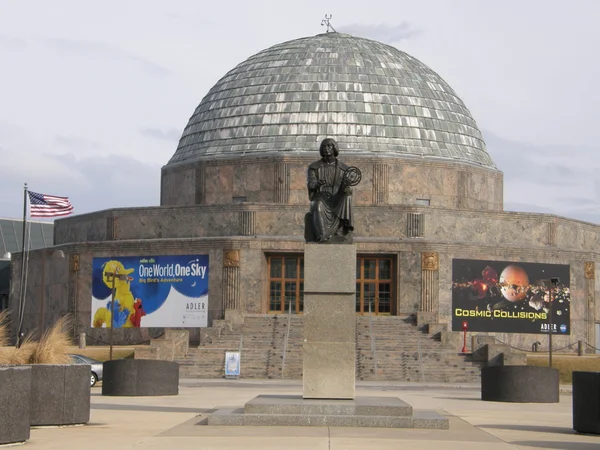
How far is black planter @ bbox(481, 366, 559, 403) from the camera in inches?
682

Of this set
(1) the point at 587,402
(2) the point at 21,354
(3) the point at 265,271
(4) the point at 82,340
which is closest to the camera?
(1) the point at 587,402

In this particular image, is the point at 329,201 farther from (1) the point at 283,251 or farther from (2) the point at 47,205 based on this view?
(2) the point at 47,205

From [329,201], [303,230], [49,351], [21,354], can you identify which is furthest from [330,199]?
[303,230]

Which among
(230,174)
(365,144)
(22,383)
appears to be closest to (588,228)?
(365,144)

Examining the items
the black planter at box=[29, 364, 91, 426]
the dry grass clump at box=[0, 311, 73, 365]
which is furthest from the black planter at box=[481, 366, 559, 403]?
the black planter at box=[29, 364, 91, 426]

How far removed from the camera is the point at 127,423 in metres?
12.0

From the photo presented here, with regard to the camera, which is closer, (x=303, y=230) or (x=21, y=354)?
(x=21, y=354)

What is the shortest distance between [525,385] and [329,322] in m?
5.63

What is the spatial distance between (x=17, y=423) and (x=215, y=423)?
237 cm

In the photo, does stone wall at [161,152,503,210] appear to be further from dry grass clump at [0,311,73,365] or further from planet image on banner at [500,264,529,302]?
dry grass clump at [0,311,73,365]


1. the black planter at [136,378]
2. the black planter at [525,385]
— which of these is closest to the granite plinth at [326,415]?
the black planter at [136,378]

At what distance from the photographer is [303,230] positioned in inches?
1185

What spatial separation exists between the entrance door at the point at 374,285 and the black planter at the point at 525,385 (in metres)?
10.7

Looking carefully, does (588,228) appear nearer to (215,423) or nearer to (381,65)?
(381,65)
